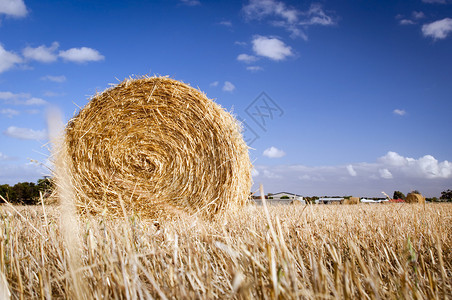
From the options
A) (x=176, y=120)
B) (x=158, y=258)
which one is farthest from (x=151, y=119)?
(x=158, y=258)

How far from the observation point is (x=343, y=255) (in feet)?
7.50

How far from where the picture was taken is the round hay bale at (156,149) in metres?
4.83

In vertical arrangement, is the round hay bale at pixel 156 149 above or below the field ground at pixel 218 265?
above

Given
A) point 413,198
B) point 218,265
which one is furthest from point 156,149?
point 413,198

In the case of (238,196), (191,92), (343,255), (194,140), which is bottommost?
(343,255)

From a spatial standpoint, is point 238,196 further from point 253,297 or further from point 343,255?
point 253,297

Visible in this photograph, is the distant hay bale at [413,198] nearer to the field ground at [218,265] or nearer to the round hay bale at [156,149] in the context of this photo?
the field ground at [218,265]

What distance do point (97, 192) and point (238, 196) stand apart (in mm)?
1969

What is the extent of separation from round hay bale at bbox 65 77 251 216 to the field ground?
1635 millimetres

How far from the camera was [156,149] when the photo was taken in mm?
4992

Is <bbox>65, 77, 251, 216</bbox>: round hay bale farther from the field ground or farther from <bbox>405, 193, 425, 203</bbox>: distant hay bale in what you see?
<bbox>405, 193, 425, 203</bbox>: distant hay bale

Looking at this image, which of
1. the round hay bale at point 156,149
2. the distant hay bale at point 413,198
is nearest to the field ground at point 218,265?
the round hay bale at point 156,149

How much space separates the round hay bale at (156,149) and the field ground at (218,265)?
1.64 meters

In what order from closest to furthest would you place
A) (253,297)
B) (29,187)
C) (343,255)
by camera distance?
(253,297) → (343,255) → (29,187)
